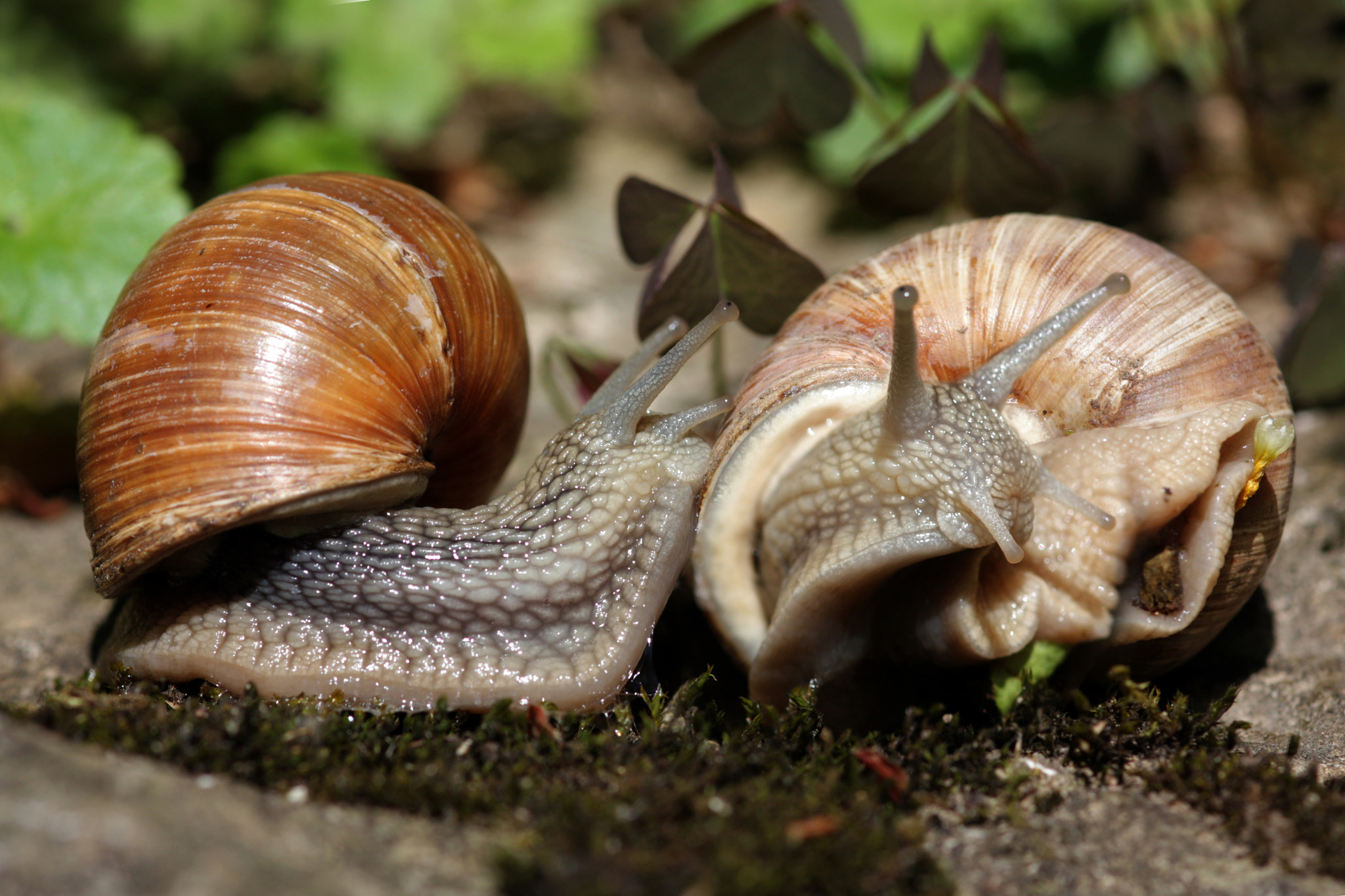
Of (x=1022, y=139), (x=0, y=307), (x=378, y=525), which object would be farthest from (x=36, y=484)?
(x=1022, y=139)

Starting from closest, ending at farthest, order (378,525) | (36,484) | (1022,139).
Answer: (378,525) → (1022,139) → (36,484)

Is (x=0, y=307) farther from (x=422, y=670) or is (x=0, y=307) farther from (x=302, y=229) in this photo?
(x=422, y=670)

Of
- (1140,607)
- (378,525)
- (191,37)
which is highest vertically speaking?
(191,37)

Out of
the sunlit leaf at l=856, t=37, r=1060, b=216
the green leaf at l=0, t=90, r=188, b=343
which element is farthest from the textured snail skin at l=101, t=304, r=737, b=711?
the sunlit leaf at l=856, t=37, r=1060, b=216

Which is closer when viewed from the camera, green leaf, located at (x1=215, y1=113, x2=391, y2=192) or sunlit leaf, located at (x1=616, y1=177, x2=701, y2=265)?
sunlit leaf, located at (x1=616, y1=177, x2=701, y2=265)

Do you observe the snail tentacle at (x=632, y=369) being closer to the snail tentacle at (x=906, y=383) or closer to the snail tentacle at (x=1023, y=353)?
the snail tentacle at (x=906, y=383)

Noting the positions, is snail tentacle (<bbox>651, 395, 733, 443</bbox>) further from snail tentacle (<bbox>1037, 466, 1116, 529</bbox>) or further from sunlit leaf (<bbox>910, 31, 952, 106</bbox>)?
sunlit leaf (<bbox>910, 31, 952, 106</bbox>)

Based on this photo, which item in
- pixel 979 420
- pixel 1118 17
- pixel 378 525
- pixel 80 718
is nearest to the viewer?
pixel 80 718
